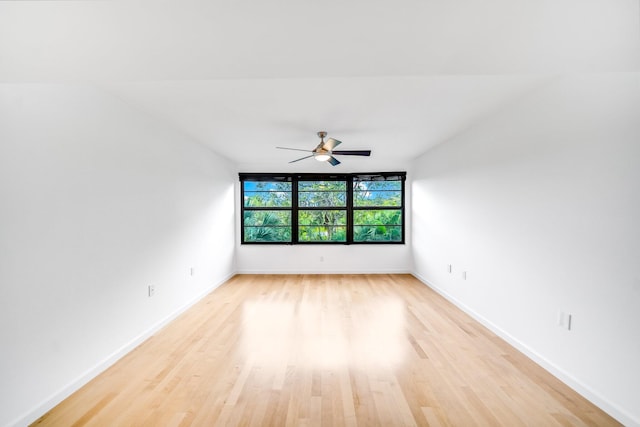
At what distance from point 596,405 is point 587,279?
2.63 ft

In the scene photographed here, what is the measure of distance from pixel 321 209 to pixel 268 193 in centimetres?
115

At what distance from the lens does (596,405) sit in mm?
1810

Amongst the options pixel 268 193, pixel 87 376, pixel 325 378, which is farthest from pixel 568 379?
pixel 268 193

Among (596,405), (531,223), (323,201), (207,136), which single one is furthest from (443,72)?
(323,201)

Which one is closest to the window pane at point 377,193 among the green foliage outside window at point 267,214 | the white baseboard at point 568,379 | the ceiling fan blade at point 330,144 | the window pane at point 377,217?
the window pane at point 377,217

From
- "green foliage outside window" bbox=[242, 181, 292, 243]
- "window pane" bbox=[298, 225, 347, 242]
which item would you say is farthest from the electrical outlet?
"green foliage outside window" bbox=[242, 181, 292, 243]

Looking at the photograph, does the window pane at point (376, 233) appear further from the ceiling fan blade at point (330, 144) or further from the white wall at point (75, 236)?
the white wall at point (75, 236)

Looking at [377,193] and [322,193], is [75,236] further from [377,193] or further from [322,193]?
[377,193]

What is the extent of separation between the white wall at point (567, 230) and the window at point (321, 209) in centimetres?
236

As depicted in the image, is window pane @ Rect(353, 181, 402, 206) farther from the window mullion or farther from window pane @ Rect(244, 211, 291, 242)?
window pane @ Rect(244, 211, 291, 242)

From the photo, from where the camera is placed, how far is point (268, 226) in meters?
5.80

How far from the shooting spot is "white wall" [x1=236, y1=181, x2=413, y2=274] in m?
5.67

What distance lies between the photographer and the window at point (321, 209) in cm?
573

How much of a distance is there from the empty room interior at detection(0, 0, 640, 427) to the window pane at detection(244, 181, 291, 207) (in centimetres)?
196
